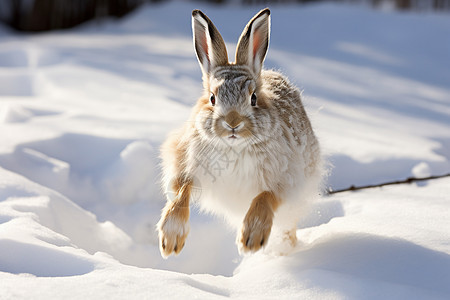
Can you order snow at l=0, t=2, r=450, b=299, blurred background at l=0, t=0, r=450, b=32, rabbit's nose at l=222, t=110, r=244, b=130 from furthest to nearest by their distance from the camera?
blurred background at l=0, t=0, r=450, b=32, rabbit's nose at l=222, t=110, r=244, b=130, snow at l=0, t=2, r=450, b=299

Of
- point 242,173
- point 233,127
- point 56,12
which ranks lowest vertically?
point 56,12

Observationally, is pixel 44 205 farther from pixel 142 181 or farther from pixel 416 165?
pixel 416 165

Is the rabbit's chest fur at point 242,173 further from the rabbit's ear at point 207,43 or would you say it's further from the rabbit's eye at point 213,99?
the rabbit's ear at point 207,43

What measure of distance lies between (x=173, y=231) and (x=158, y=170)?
1.14 m

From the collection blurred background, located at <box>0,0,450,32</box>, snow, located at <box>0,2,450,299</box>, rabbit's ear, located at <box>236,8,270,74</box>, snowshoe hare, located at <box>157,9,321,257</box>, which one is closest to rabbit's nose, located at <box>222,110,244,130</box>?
snowshoe hare, located at <box>157,9,321,257</box>

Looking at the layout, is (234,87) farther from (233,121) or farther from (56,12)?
(56,12)

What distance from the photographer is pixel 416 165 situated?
3.29 metres

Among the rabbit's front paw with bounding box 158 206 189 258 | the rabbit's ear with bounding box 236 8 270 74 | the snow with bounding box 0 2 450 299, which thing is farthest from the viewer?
the rabbit's ear with bounding box 236 8 270 74

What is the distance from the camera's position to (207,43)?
2211 mm

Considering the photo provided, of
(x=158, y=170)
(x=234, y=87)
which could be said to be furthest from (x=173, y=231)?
(x=158, y=170)

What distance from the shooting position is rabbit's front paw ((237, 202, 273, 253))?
1.96m

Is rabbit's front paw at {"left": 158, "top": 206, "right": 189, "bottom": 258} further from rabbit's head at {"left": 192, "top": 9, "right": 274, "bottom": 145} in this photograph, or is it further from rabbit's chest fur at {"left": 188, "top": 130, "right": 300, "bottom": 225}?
rabbit's head at {"left": 192, "top": 9, "right": 274, "bottom": 145}

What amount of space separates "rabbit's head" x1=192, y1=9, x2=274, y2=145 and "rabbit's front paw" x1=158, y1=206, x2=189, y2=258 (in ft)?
1.08

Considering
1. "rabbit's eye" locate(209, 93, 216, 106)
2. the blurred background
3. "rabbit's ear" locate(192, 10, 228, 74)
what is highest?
"rabbit's ear" locate(192, 10, 228, 74)
